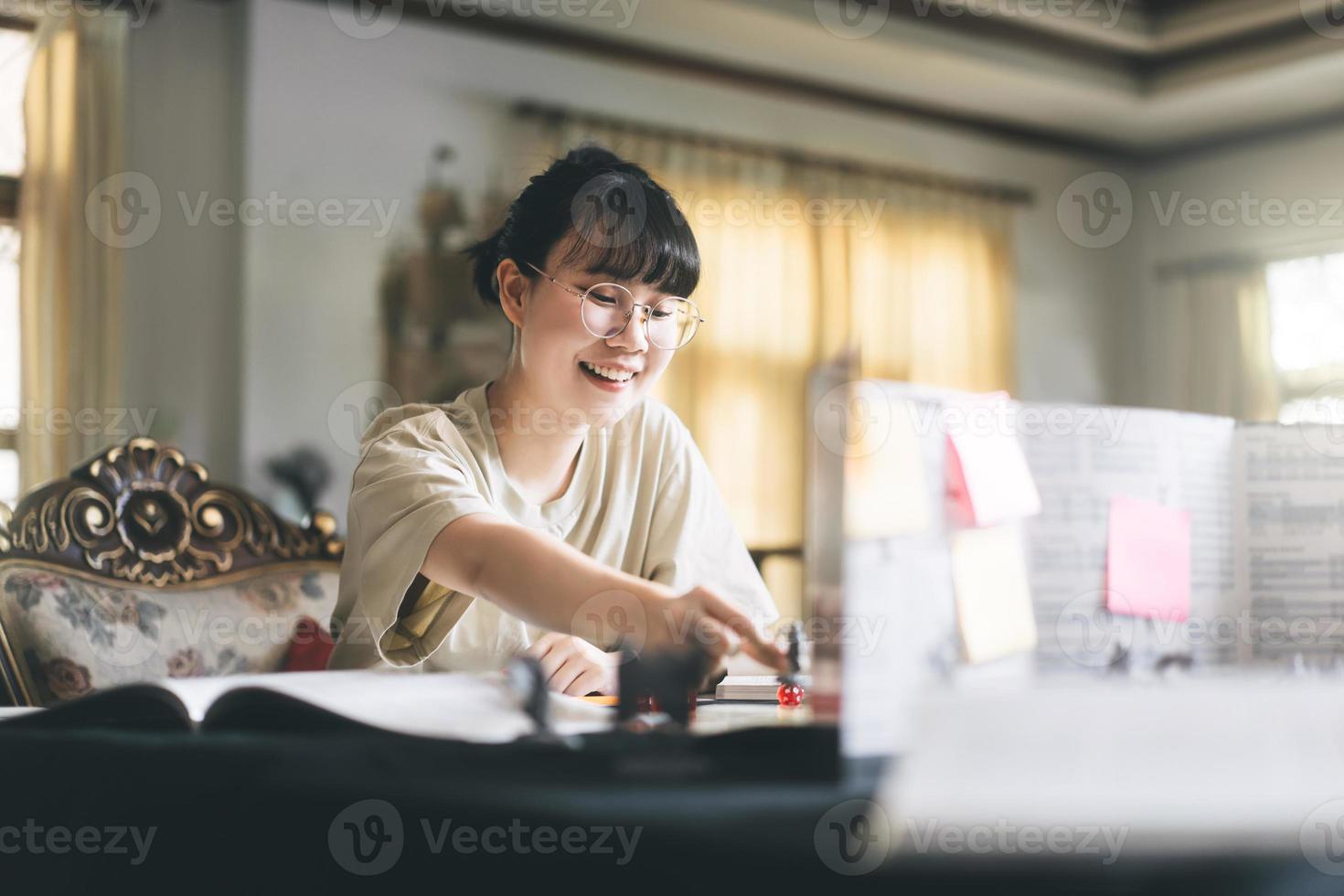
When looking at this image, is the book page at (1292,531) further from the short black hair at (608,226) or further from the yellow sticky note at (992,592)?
the short black hair at (608,226)

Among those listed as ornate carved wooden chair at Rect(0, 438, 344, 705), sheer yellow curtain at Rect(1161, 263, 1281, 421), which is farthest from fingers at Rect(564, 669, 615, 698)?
sheer yellow curtain at Rect(1161, 263, 1281, 421)

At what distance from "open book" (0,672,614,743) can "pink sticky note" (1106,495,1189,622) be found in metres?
0.25

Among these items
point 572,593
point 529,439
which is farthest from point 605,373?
point 572,593

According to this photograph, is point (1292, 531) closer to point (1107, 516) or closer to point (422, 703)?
point (1107, 516)

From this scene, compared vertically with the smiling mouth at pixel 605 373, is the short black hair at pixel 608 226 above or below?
above

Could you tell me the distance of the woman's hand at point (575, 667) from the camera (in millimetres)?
1204

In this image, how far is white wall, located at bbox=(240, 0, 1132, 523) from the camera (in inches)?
155

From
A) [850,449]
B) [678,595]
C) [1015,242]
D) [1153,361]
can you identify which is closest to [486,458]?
[678,595]

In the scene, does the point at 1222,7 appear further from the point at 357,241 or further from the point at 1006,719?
the point at 1006,719

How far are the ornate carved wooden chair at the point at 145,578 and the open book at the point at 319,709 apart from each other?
1.33 meters

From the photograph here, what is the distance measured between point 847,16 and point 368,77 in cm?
173

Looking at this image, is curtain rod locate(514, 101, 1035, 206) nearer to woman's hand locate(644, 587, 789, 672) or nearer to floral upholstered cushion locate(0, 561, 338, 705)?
floral upholstered cushion locate(0, 561, 338, 705)

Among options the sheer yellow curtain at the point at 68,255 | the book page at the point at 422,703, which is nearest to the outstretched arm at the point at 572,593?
the book page at the point at 422,703

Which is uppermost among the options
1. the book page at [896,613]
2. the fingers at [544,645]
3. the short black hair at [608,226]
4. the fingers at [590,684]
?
the short black hair at [608,226]
